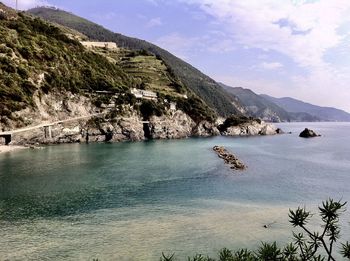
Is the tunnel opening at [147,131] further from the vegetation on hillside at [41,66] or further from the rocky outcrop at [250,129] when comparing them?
the rocky outcrop at [250,129]

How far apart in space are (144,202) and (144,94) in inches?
3953

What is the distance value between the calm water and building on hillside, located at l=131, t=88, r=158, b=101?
59.8m

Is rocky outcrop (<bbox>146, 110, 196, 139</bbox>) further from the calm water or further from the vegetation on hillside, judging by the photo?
the calm water

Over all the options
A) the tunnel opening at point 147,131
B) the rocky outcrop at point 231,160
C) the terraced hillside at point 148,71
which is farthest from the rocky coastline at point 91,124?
the rocky outcrop at point 231,160

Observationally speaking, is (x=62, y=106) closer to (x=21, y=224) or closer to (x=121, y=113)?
(x=121, y=113)

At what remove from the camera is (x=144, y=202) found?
1681 inches

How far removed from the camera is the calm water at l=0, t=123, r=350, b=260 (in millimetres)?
29516

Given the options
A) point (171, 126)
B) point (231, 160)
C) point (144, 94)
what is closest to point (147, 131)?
point (171, 126)

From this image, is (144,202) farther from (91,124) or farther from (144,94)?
(144,94)

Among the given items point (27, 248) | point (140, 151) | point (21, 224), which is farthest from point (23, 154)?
point (27, 248)

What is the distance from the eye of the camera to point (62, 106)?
371 ft

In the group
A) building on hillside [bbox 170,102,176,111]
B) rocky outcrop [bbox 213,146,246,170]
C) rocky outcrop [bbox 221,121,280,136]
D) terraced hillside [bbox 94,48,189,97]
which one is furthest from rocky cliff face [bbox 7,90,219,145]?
rocky outcrop [bbox 213,146,246,170]

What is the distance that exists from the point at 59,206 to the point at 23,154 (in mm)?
45486

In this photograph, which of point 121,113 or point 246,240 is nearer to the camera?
point 246,240
